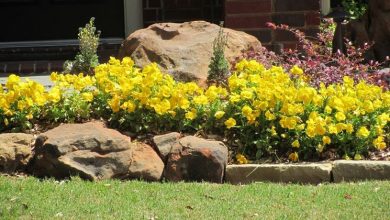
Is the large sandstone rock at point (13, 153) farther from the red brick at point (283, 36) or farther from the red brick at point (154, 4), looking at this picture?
the red brick at point (154, 4)

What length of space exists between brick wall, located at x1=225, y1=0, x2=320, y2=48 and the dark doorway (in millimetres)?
2482

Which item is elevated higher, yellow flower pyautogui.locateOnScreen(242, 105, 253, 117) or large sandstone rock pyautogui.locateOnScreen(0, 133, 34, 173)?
yellow flower pyautogui.locateOnScreen(242, 105, 253, 117)

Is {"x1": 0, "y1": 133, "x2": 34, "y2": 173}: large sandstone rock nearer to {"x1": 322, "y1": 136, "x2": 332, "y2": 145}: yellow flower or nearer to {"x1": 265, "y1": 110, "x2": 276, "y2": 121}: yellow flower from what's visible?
{"x1": 265, "y1": 110, "x2": 276, "y2": 121}: yellow flower

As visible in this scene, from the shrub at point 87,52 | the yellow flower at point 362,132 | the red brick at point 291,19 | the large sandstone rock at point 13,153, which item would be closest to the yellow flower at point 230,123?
the yellow flower at point 362,132

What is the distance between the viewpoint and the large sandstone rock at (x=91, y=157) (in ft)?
19.9

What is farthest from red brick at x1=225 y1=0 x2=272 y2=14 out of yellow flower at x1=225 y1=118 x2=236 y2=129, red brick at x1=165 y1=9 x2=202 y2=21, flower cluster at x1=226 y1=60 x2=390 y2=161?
yellow flower at x1=225 y1=118 x2=236 y2=129

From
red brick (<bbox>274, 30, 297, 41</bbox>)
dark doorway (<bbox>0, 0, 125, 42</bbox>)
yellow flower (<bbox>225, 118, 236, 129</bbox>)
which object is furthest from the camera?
dark doorway (<bbox>0, 0, 125, 42</bbox>)

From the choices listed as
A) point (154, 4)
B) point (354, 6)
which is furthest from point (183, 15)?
point (354, 6)

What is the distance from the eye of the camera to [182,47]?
8.02 metres

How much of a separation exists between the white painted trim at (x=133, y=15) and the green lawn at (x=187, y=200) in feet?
19.6

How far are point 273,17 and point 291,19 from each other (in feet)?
0.75

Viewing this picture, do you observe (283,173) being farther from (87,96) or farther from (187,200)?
(87,96)

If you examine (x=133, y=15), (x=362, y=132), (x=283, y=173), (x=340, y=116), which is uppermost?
(x=133, y=15)

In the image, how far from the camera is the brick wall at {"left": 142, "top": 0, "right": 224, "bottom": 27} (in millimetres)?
11625
